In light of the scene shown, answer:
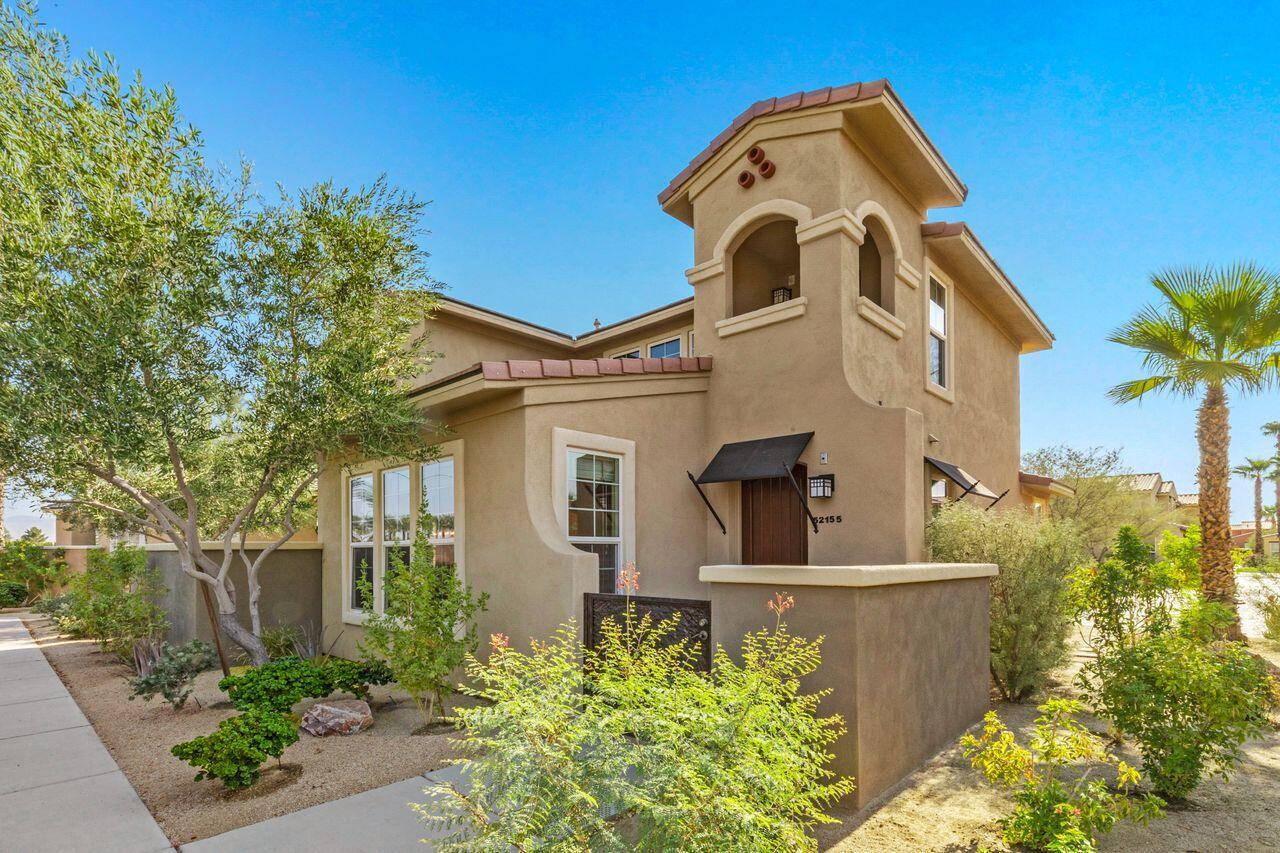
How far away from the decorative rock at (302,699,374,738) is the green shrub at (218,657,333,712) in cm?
20

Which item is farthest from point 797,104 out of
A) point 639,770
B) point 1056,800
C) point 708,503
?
point 639,770

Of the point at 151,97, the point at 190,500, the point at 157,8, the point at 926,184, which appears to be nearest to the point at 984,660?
the point at 926,184

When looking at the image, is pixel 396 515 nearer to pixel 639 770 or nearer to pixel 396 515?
pixel 396 515

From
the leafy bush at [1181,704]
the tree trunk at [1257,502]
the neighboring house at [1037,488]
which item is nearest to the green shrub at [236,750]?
the leafy bush at [1181,704]

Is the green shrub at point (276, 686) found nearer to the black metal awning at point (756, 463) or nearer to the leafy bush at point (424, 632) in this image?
the leafy bush at point (424, 632)

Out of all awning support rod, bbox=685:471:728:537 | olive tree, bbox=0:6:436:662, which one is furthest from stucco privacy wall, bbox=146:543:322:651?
awning support rod, bbox=685:471:728:537

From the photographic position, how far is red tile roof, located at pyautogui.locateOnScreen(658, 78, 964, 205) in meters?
8.84

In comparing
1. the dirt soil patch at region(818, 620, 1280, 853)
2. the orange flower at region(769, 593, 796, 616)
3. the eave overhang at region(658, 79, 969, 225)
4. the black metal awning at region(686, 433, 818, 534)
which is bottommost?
the dirt soil patch at region(818, 620, 1280, 853)

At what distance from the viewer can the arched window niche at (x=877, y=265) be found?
10.1 meters

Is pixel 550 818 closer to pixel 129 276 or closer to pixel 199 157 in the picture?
pixel 129 276

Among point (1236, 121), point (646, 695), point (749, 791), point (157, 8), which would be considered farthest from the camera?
point (1236, 121)

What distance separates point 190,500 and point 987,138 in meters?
14.3

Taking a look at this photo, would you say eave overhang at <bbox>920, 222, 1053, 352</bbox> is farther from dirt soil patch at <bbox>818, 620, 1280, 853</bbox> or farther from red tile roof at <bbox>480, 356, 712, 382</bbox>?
dirt soil patch at <bbox>818, 620, 1280, 853</bbox>

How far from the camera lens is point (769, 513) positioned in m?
9.53
